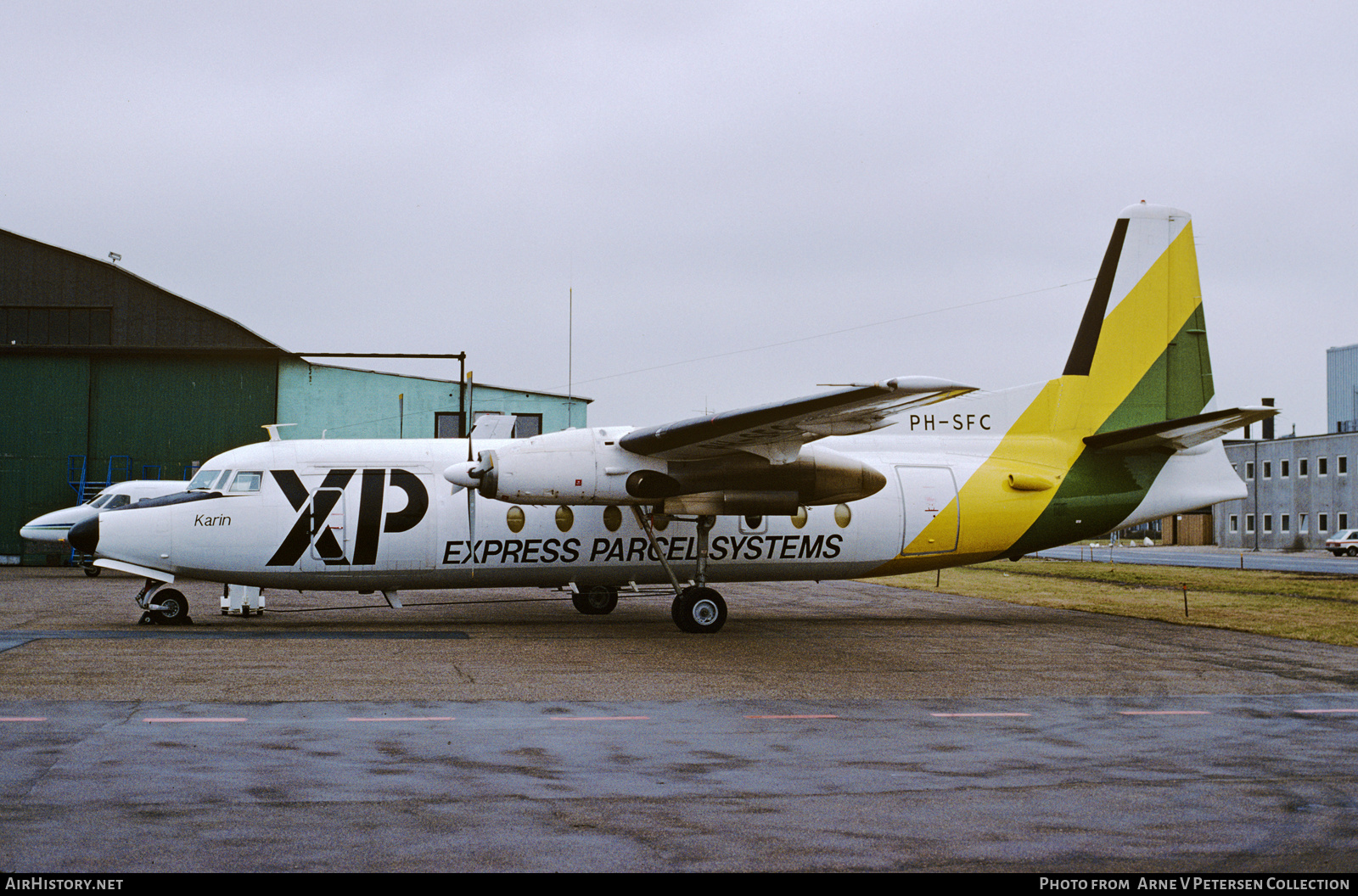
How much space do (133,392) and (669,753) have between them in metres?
36.5

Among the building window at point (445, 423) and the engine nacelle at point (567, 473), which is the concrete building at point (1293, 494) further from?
the engine nacelle at point (567, 473)

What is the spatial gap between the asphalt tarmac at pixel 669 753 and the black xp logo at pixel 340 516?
1.56 m

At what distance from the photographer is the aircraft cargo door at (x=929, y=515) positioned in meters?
18.5

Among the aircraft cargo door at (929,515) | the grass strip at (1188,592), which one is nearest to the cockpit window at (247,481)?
the aircraft cargo door at (929,515)

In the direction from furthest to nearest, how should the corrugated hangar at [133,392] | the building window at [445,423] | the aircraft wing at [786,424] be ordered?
the building window at [445,423] < the corrugated hangar at [133,392] < the aircraft wing at [786,424]

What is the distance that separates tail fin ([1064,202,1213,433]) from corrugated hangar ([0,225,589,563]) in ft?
76.5

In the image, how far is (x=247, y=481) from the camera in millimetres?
17094

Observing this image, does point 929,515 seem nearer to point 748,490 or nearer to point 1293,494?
point 748,490

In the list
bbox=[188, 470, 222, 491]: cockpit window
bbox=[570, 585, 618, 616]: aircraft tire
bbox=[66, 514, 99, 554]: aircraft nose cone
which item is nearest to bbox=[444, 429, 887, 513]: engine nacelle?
bbox=[570, 585, 618, 616]: aircraft tire

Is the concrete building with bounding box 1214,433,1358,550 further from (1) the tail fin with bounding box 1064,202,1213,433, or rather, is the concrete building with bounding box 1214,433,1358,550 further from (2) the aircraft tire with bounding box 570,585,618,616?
(2) the aircraft tire with bounding box 570,585,618,616

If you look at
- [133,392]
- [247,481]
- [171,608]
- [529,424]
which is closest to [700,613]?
[247,481]

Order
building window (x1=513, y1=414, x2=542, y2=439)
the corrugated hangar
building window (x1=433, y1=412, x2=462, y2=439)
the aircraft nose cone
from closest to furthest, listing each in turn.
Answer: the aircraft nose cone → the corrugated hangar → building window (x1=433, y1=412, x2=462, y2=439) → building window (x1=513, y1=414, x2=542, y2=439)

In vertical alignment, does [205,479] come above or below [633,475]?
below

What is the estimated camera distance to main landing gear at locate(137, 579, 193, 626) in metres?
17.1
